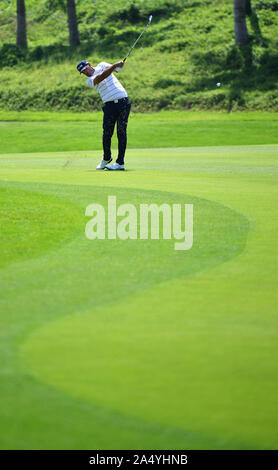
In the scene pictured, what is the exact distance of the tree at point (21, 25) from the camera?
43250mm

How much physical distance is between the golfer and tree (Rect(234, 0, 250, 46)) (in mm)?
23295

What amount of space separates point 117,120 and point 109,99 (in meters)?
0.54

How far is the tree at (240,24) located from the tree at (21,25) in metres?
11.8

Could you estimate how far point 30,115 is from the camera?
36031 mm

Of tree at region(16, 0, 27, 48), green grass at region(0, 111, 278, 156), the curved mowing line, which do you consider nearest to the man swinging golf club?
green grass at region(0, 111, 278, 156)

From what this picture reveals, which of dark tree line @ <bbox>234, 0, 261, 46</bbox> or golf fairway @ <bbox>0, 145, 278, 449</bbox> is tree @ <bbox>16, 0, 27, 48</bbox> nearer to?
dark tree line @ <bbox>234, 0, 261, 46</bbox>

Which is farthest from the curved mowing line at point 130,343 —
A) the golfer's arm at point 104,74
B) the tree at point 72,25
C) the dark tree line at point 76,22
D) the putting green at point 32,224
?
the tree at point 72,25

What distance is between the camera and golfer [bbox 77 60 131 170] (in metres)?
14.5

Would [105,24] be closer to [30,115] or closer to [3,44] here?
[3,44]

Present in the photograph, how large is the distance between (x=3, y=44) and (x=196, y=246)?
142 feet

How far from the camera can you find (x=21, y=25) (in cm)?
4509

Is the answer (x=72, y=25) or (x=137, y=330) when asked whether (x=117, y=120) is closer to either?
(x=137, y=330)

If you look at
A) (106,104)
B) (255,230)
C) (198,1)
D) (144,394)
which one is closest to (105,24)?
(198,1)
